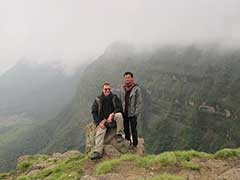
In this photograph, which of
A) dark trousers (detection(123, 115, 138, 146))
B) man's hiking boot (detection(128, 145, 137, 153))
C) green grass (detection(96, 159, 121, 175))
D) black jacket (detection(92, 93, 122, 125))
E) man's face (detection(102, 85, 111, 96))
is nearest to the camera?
green grass (detection(96, 159, 121, 175))

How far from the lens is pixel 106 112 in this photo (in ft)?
54.7

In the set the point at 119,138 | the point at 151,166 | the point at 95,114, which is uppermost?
the point at 95,114

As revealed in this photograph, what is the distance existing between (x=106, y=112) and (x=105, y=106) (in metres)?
0.28

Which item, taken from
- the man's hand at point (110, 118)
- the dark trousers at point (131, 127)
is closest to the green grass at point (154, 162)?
the man's hand at point (110, 118)

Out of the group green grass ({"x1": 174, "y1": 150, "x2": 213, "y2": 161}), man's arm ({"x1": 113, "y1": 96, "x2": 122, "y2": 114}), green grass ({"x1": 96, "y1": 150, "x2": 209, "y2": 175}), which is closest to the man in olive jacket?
man's arm ({"x1": 113, "y1": 96, "x2": 122, "y2": 114})

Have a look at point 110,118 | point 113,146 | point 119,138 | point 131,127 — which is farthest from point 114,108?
point 113,146

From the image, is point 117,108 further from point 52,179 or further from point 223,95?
point 223,95

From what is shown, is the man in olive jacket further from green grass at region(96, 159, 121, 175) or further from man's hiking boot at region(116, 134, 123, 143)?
green grass at region(96, 159, 121, 175)

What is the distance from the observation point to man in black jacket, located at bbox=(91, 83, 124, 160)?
1642cm

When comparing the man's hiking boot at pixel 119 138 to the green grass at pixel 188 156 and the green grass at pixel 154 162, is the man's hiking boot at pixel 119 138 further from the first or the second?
the green grass at pixel 188 156

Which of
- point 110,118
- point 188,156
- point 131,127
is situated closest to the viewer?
point 188,156

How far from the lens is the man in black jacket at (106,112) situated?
16.4 m

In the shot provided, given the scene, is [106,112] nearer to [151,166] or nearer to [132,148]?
[132,148]

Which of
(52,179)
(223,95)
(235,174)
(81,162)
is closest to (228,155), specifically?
(235,174)
